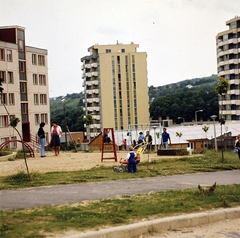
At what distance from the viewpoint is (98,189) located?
40.9 ft

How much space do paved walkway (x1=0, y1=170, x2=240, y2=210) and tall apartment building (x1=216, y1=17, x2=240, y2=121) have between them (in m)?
90.0

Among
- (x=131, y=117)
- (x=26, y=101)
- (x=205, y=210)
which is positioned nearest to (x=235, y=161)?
(x=205, y=210)

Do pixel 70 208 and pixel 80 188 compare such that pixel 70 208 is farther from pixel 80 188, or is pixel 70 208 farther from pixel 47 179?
pixel 47 179

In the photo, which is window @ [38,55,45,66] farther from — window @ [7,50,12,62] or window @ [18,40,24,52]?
window @ [7,50,12,62]

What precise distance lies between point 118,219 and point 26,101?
53.5 m

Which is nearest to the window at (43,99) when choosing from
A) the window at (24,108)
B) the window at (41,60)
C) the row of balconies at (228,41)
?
the window at (24,108)

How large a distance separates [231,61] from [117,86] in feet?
83.0

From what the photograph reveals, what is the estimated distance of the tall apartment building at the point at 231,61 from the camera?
103781 mm

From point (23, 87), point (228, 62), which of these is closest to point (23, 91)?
point (23, 87)

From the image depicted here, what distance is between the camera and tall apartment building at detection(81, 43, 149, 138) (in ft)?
376

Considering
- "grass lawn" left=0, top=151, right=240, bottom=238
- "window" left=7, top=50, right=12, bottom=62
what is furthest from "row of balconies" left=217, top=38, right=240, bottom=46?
"grass lawn" left=0, top=151, right=240, bottom=238

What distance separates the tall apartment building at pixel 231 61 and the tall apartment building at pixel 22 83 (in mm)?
48031

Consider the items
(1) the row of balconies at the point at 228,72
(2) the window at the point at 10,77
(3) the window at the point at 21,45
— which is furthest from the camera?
(1) the row of balconies at the point at 228,72

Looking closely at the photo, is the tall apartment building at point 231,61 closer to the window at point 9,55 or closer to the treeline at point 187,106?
the treeline at point 187,106
